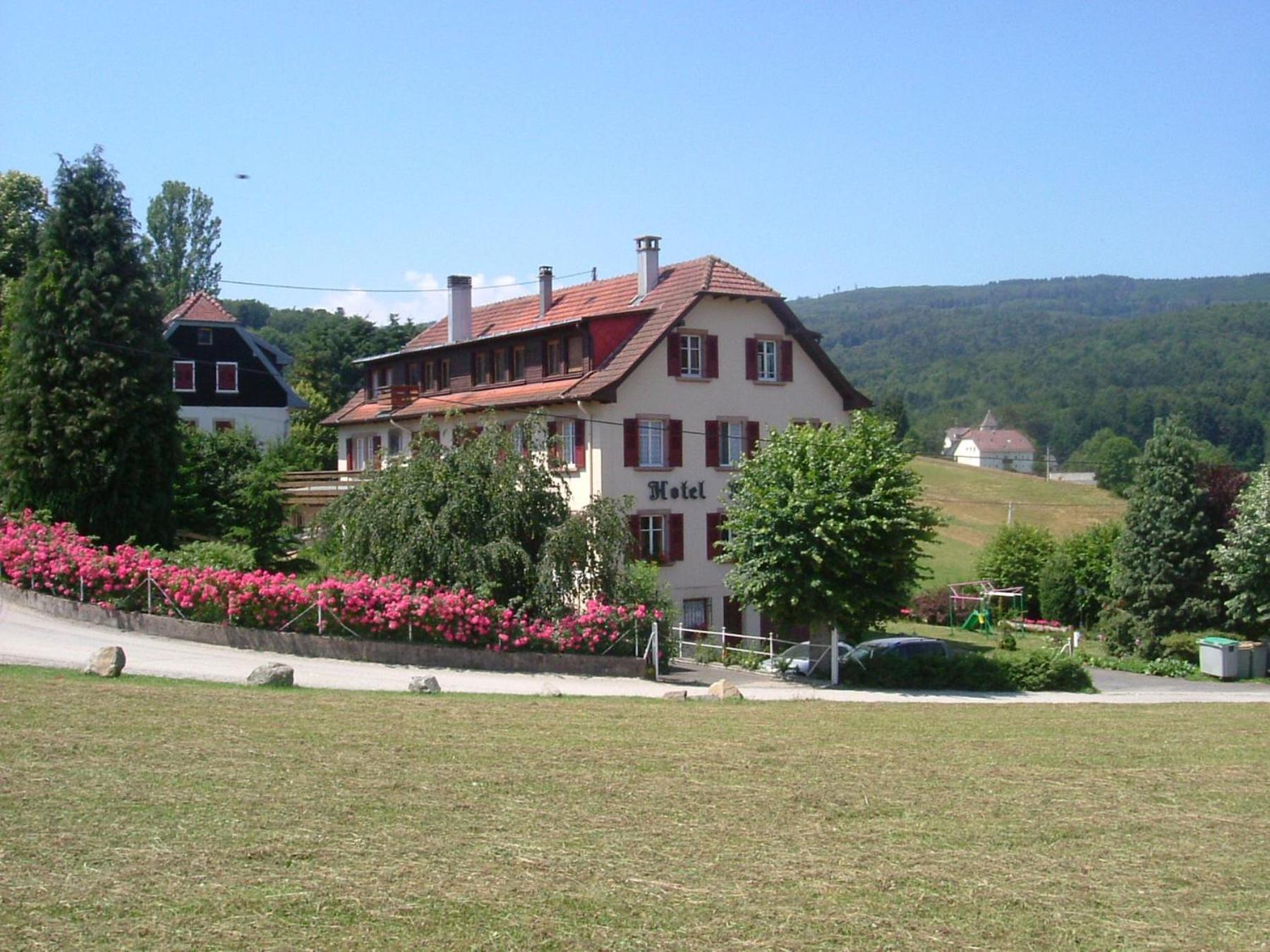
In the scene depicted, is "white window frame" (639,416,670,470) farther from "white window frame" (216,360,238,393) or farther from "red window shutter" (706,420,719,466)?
"white window frame" (216,360,238,393)

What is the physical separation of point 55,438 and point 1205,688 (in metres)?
32.5

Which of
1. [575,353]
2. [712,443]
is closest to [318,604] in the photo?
[575,353]

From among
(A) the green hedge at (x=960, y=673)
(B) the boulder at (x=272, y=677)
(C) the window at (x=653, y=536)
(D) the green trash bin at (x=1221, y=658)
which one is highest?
(C) the window at (x=653, y=536)

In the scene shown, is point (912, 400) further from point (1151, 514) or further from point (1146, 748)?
point (1146, 748)

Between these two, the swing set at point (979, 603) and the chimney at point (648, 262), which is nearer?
the chimney at point (648, 262)

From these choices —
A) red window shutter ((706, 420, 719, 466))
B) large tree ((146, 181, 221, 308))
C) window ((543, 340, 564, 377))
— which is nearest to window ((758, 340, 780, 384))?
red window shutter ((706, 420, 719, 466))

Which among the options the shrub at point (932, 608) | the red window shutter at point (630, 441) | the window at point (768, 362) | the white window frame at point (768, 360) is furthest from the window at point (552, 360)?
the shrub at point (932, 608)

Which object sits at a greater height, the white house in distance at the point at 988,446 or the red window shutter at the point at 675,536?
the white house in distance at the point at 988,446

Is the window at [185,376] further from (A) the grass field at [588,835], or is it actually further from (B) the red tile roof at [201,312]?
(A) the grass field at [588,835]

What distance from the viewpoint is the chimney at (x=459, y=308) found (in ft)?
156

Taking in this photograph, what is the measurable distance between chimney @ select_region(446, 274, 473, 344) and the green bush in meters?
17.2

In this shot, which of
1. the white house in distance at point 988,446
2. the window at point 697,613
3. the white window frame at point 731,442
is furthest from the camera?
the white house in distance at point 988,446

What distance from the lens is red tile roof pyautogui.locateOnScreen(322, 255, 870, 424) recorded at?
3834 cm

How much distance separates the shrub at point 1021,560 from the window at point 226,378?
35870 mm
